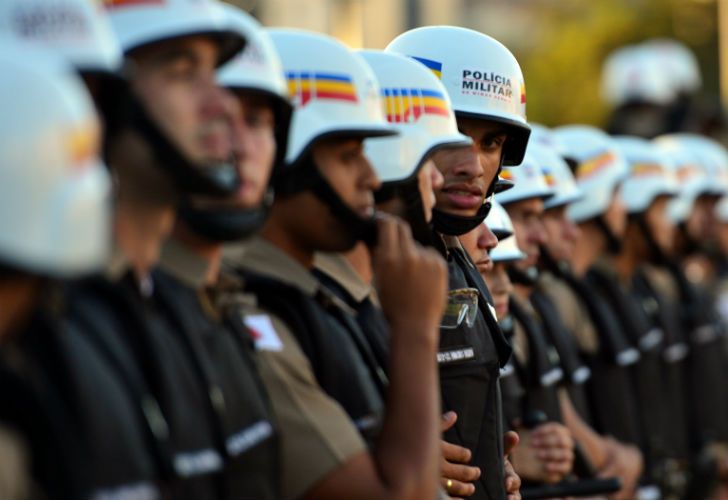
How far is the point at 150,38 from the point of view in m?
5.25

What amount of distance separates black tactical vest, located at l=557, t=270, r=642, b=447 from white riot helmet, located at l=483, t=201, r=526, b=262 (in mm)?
2713

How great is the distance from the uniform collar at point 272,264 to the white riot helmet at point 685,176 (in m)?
9.54

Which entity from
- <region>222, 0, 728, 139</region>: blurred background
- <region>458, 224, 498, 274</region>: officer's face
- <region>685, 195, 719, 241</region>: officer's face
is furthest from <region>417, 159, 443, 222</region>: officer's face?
<region>222, 0, 728, 139</region>: blurred background

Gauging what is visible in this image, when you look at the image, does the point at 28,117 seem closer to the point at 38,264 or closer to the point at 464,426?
the point at 38,264

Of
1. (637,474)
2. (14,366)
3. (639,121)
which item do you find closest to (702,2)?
(639,121)

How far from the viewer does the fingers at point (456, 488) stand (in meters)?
Result: 7.05

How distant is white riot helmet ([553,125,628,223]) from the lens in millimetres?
12617

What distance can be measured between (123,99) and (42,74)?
82 cm

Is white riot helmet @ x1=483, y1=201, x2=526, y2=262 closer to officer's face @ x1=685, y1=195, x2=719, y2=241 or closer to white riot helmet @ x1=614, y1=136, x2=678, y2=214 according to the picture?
white riot helmet @ x1=614, y1=136, x2=678, y2=214

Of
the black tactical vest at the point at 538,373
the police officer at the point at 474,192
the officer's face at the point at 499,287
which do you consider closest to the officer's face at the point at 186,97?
the police officer at the point at 474,192

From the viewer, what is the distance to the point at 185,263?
5.44 m

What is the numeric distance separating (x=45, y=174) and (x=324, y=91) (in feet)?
7.97

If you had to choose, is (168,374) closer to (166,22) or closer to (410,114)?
(166,22)

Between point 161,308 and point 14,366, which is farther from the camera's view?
point 161,308
